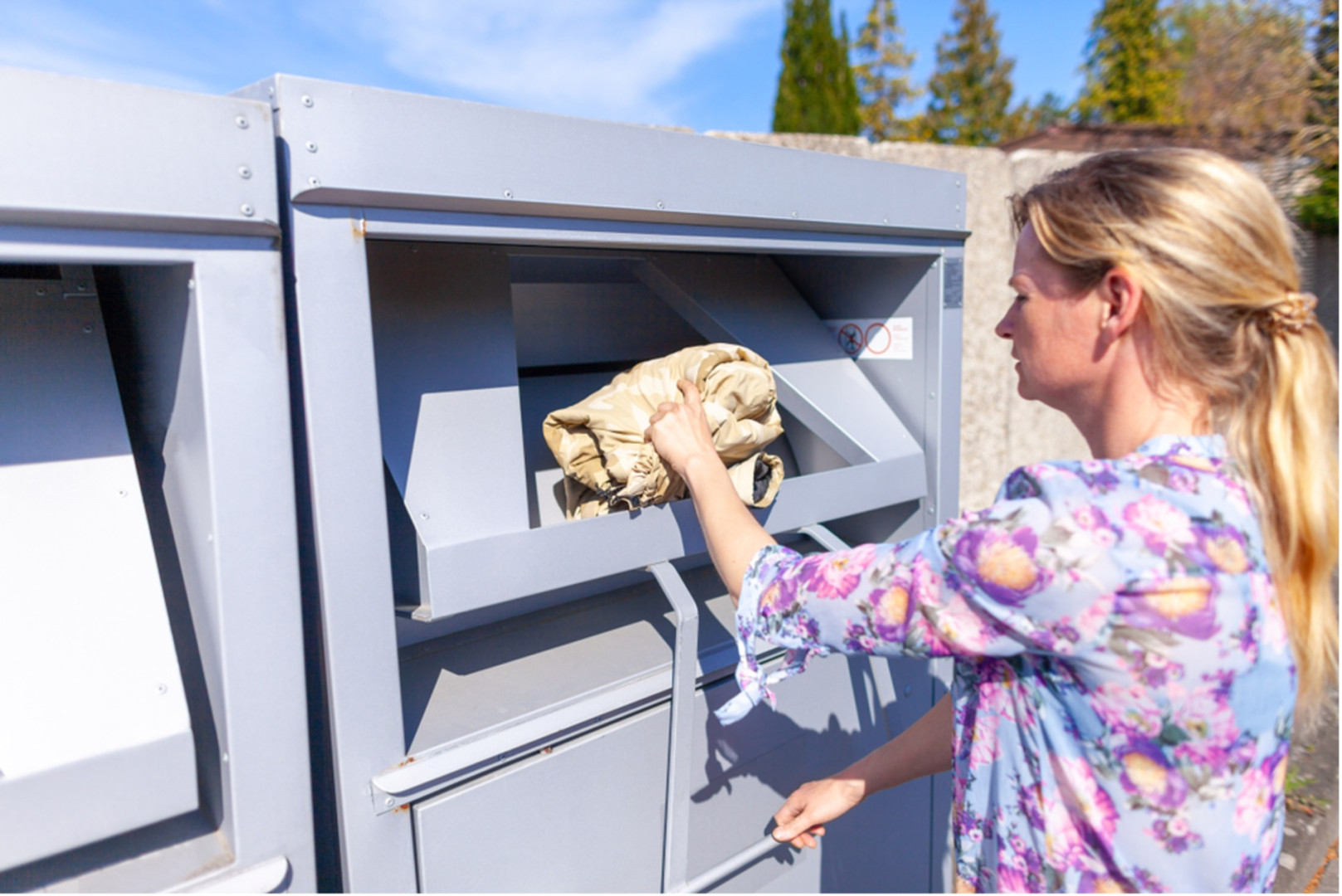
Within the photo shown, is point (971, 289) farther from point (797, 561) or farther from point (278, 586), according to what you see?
point (278, 586)

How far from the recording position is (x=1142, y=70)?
16.8m

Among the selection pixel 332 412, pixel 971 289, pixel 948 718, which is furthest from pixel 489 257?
pixel 971 289

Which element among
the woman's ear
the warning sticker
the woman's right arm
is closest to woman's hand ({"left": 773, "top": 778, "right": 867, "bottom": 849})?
the woman's right arm

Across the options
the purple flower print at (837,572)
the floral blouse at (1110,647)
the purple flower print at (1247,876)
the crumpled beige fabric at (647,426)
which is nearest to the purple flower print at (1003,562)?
the floral blouse at (1110,647)

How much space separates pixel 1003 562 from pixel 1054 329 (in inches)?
12.7

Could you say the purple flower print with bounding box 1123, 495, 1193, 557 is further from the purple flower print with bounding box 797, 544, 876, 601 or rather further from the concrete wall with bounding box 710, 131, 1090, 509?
the concrete wall with bounding box 710, 131, 1090, 509

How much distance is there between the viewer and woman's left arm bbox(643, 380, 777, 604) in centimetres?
111

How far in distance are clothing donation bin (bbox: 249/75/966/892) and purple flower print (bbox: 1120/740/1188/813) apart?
0.61m

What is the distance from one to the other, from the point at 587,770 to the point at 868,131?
A: 16.7 meters

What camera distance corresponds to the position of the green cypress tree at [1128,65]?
16.2 metres

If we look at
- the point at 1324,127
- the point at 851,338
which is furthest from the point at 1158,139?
the point at 851,338

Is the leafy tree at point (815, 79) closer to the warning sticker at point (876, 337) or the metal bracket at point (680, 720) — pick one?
the warning sticker at point (876, 337)

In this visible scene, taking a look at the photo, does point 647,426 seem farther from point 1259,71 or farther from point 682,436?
point 1259,71

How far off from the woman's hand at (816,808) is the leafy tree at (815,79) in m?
10.9
